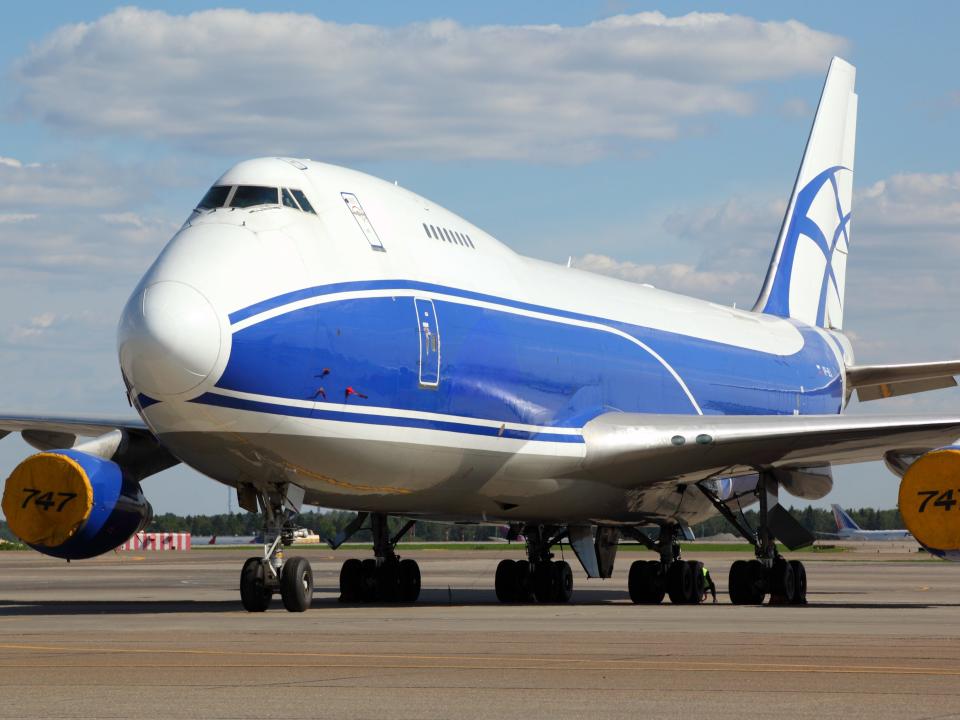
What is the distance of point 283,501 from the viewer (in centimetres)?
1752

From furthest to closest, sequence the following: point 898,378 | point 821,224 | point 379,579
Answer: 1. point 821,224
2. point 898,378
3. point 379,579

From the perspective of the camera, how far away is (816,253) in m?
34.6

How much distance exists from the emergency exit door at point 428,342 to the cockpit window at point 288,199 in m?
1.82

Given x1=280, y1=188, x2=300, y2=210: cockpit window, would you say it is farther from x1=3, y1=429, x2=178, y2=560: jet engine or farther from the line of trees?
the line of trees

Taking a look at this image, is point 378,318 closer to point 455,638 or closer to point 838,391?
point 455,638

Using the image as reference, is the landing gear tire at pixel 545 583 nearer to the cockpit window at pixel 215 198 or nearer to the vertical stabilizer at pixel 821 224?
the cockpit window at pixel 215 198

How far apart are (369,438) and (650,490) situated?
7.22 meters

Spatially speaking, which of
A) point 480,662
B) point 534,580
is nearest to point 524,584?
point 534,580

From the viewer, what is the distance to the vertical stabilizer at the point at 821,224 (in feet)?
110

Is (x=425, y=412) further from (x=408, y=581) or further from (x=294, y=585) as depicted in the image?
(x=408, y=581)

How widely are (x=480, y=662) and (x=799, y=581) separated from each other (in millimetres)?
13164

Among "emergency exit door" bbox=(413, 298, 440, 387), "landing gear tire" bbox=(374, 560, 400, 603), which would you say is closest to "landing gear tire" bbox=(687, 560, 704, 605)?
"landing gear tire" bbox=(374, 560, 400, 603)

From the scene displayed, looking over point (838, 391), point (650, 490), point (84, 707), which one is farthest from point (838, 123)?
point (84, 707)

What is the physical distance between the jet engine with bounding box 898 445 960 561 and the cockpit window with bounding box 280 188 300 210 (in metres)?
7.82
